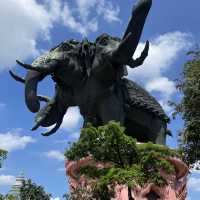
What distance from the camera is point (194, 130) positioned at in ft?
60.2

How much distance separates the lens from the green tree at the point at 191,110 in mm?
18188

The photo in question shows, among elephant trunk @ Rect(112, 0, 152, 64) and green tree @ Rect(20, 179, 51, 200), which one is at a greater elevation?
green tree @ Rect(20, 179, 51, 200)

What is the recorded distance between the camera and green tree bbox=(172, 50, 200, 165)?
1819 cm

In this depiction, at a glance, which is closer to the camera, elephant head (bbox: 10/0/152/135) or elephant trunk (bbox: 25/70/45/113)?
elephant head (bbox: 10/0/152/135)

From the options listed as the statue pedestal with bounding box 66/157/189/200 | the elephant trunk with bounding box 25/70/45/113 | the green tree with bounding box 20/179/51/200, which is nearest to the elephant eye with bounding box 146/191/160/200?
the statue pedestal with bounding box 66/157/189/200

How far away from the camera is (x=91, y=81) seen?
647 inches

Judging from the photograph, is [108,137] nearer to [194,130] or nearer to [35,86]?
[35,86]

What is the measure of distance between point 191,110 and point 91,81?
4018 millimetres

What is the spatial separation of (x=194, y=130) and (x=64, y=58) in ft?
16.9

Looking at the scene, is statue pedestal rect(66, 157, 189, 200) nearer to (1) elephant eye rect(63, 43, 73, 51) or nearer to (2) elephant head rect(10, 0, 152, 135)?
(2) elephant head rect(10, 0, 152, 135)

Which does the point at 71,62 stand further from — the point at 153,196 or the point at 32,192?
the point at 32,192

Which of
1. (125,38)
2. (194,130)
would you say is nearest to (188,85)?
(194,130)

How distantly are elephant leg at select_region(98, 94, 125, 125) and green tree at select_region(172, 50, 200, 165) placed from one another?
110 inches

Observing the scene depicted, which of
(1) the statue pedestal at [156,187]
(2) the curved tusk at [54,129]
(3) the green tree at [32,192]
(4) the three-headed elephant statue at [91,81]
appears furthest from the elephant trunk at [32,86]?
(3) the green tree at [32,192]
